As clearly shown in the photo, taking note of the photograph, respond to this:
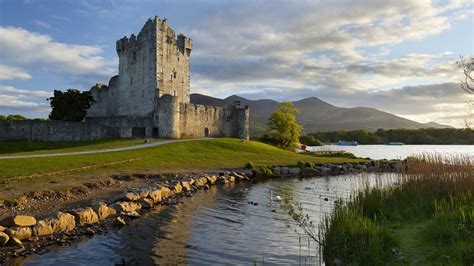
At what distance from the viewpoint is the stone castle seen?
4894cm

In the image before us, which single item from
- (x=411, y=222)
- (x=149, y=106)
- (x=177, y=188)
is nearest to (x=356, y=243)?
(x=411, y=222)

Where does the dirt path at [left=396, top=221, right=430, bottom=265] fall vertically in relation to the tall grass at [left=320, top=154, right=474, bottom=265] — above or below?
below

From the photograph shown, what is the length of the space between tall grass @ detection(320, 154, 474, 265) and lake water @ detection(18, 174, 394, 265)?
40.8 inches

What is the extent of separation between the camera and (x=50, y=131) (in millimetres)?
47875

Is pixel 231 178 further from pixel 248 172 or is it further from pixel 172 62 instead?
pixel 172 62

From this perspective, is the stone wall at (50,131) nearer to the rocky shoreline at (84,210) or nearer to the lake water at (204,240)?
the rocky shoreline at (84,210)

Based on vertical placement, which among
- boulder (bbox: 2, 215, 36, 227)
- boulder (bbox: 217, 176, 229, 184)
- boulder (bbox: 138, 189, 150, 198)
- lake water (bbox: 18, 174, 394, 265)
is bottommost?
lake water (bbox: 18, 174, 394, 265)

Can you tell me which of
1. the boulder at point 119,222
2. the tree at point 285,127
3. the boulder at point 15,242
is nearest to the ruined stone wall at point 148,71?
the tree at point 285,127

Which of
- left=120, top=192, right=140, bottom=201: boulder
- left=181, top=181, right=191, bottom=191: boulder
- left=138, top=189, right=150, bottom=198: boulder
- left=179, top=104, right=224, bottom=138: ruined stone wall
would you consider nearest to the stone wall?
left=179, top=104, right=224, bottom=138: ruined stone wall

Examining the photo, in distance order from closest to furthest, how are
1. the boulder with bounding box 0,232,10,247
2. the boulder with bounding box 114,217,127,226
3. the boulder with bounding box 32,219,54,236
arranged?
the boulder with bounding box 0,232,10,247, the boulder with bounding box 32,219,54,236, the boulder with bounding box 114,217,127,226

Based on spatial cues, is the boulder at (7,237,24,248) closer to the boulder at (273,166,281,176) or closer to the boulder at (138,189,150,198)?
the boulder at (138,189,150,198)

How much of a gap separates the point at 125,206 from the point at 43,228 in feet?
14.7

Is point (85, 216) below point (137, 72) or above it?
below

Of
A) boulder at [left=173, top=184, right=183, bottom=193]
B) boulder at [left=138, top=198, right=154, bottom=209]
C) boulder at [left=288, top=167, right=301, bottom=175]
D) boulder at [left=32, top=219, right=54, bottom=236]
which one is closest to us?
boulder at [left=32, top=219, right=54, bottom=236]
